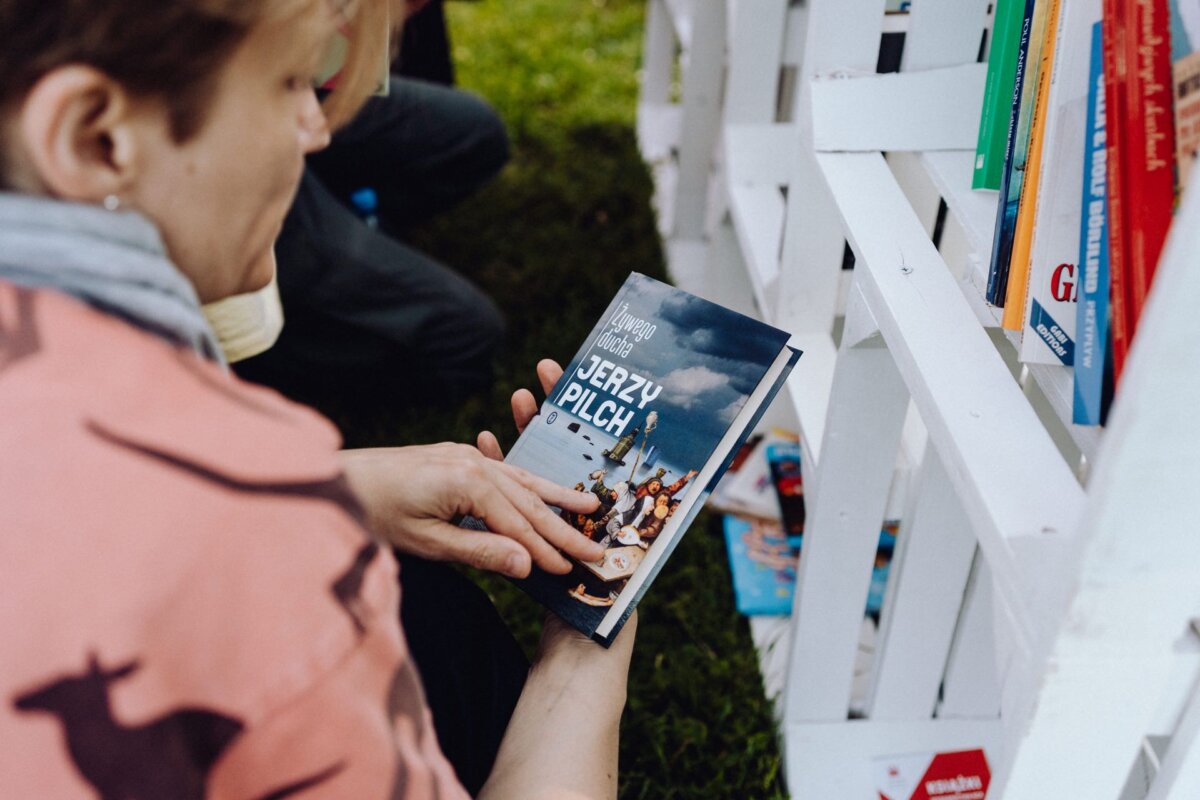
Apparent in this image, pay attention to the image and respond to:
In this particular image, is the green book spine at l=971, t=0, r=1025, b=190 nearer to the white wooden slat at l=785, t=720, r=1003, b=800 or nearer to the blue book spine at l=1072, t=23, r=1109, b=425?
the blue book spine at l=1072, t=23, r=1109, b=425

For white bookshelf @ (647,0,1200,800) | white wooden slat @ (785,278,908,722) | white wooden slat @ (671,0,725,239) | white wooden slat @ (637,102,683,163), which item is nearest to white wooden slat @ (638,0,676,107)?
white wooden slat @ (637,102,683,163)

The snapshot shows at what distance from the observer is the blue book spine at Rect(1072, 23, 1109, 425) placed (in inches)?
24.9

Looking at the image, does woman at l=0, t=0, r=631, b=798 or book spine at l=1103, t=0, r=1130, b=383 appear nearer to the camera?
woman at l=0, t=0, r=631, b=798

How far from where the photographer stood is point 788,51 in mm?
1731

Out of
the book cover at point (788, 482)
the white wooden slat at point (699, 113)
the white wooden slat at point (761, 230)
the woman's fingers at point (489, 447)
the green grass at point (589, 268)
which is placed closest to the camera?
the woman's fingers at point (489, 447)

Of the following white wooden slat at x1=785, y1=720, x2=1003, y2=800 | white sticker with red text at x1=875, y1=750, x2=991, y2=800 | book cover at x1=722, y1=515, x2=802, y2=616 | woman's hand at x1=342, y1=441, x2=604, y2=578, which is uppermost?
woman's hand at x1=342, y1=441, x2=604, y2=578

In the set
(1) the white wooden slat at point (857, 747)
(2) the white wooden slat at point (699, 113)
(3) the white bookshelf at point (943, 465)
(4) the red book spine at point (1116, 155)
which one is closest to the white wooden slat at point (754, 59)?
(3) the white bookshelf at point (943, 465)

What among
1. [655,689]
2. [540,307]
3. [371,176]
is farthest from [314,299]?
[655,689]

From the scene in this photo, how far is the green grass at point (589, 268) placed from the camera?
4.27 feet

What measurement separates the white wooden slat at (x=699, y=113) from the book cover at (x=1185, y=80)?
1598 millimetres

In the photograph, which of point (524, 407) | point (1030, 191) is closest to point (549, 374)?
point (524, 407)

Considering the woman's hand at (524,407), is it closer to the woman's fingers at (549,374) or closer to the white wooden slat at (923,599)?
the woman's fingers at (549,374)

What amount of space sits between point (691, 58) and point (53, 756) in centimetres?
191

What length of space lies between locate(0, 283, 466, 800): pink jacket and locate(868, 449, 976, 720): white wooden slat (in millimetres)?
708
